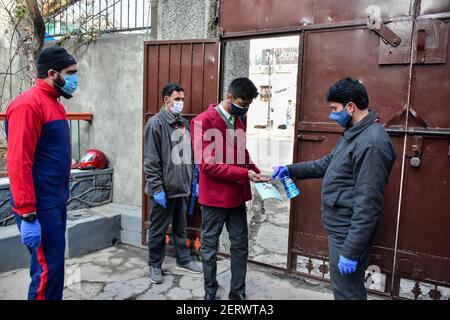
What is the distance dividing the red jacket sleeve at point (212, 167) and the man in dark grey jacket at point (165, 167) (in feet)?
2.51

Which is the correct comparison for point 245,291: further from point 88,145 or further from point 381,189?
point 88,145

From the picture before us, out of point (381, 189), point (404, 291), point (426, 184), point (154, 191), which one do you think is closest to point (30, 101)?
point (154, 191)

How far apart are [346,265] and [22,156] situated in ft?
7.04

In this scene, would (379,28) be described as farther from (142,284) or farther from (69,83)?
(142,284)

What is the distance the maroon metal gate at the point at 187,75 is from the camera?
431 centimetres

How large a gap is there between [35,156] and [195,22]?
249 cm

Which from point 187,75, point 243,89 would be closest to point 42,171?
point 243,89

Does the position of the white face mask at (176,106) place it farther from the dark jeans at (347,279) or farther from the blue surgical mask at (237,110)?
the dark jeans at (347,279)

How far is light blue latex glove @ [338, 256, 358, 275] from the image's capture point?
8.04ft

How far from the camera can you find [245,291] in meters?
3.76

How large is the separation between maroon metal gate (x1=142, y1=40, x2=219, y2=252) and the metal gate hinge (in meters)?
1.56

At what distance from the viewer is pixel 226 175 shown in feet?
10.6

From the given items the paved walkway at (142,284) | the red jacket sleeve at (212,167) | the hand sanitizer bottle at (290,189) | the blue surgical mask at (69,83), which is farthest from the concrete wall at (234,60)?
the paved walkway at (142,284)

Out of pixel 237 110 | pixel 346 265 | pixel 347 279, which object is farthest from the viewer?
pixel 237 110
